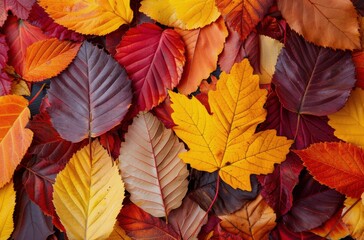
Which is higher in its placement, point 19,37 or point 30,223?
point 19,37

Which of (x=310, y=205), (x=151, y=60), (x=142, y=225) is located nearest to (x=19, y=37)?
(x=151, y=60)

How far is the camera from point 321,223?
479 millimetres

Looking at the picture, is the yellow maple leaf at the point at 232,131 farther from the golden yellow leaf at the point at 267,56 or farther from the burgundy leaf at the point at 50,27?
the burgundy leaf at the point at 50,27

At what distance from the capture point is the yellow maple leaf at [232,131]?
0.47 m

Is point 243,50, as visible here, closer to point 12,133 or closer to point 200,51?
point 200,51

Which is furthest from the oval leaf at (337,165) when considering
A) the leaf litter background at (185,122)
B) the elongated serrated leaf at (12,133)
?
the elongated serrated leaf at (12,133)

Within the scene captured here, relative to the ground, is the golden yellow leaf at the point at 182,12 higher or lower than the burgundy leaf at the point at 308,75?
higher

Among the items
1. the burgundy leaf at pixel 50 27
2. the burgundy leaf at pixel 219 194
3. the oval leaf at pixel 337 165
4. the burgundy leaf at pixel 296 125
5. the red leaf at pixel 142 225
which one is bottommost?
the red leaf at pixel 142 225

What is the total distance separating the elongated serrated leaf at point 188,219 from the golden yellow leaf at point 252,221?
25 mm

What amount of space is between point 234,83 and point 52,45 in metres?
0.23

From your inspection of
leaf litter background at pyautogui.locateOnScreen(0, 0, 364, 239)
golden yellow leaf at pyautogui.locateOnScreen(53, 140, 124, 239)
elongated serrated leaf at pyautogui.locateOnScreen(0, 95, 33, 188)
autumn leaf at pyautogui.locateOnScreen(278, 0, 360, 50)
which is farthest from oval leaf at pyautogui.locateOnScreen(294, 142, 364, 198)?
elongated serrated leaf at pyautogui.locateOnScreen(0, 95, 33, 188)

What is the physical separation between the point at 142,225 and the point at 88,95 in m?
0.16

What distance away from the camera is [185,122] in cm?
48

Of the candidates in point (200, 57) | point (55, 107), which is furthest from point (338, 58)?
point (55, 107)
